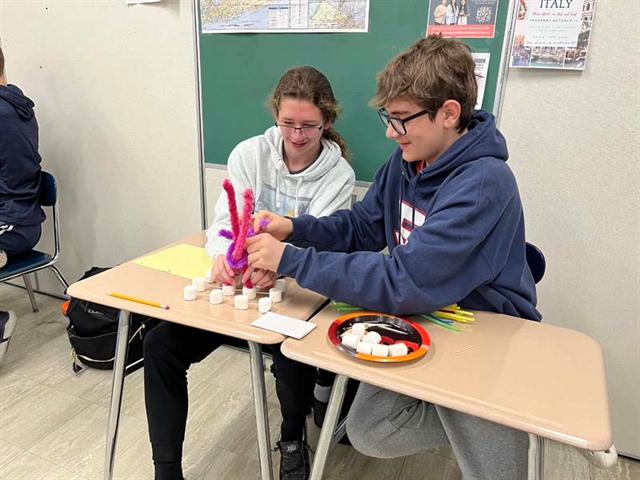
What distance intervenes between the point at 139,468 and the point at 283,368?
59 cm

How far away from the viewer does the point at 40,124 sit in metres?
2.31

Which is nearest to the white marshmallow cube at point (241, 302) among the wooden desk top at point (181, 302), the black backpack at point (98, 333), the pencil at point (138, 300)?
the wooden desk top at point (181, 302)

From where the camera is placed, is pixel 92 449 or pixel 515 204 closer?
pixel 515 204

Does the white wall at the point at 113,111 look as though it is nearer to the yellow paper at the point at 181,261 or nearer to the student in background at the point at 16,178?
the student in background at the point at 16,178

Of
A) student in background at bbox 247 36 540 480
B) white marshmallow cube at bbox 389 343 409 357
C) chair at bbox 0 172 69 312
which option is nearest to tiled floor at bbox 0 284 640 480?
chair at bbox 0 172 69 312

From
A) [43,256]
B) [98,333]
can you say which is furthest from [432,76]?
[43,256]

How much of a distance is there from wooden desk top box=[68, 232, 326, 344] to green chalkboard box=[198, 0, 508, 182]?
0.70 meters

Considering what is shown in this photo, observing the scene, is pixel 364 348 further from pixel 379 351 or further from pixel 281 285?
pixel 281 285

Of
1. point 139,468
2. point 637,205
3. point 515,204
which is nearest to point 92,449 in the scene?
point 139,468

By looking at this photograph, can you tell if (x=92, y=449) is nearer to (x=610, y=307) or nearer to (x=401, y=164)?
(x=401, y=164)

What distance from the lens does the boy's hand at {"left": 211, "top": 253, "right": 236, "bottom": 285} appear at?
44.1 inches

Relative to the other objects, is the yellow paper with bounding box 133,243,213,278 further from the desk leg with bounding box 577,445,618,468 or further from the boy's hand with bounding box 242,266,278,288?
the desk leg with bounding box 577,445,618,468

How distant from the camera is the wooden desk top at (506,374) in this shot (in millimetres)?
730

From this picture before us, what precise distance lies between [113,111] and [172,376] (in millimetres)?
1329
